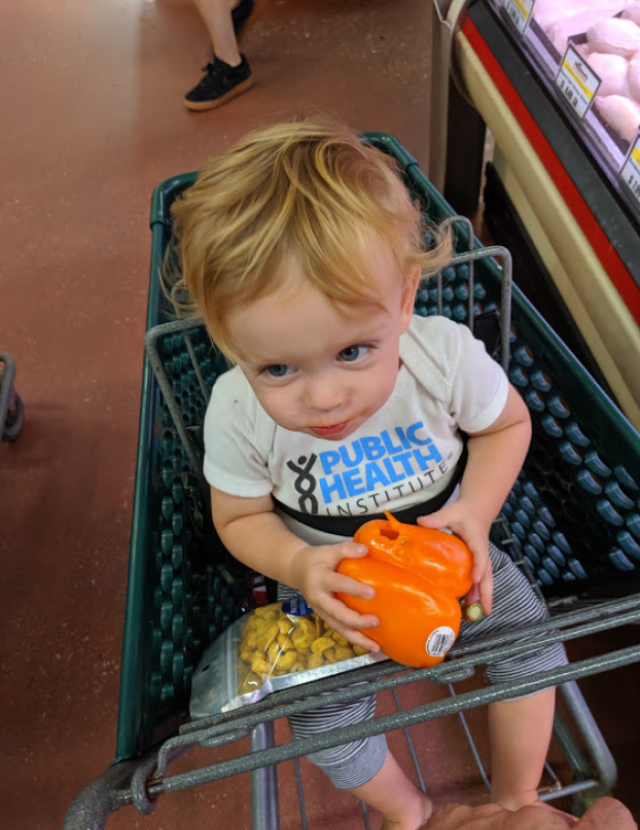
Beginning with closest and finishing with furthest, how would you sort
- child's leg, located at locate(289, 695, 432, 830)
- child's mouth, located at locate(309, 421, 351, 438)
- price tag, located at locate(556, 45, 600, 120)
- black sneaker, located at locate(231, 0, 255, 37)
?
child's mouth, located at locate(309, 421, 351, 438)
child's leg, located at locate(289, 695, 432, 830)
price tag, located at locate(556, 45, 600, 120)
black sneaker, located at locate(231, 0, 255, 37)

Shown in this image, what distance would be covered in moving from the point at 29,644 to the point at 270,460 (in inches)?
34.8

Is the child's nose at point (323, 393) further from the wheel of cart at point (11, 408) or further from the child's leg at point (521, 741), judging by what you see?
the wheel of cart at point (11, 408)

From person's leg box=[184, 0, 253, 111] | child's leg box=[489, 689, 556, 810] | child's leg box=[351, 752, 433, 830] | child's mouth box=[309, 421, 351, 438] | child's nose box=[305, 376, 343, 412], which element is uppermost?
child's nose box=[305, 376, 343, 412]

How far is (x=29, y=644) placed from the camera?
142 centimetres

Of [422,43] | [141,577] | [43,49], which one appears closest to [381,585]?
[141,577]

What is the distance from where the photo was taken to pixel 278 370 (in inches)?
25.6

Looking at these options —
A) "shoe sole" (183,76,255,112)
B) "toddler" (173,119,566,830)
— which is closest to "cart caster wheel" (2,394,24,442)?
"toddler" (173,119,566,830)

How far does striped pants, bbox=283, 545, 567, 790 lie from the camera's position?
2.80 feet

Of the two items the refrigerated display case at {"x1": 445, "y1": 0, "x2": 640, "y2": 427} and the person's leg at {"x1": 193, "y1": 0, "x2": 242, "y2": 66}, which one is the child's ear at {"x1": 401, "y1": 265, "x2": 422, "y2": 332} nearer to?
the refrigerated display case at {"x1": 445, "y1": 0, "x2": 640, "y2": 427}

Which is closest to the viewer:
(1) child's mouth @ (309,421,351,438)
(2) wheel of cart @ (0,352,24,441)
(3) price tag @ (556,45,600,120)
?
(1) child's mouth @ (309,421,351,438)

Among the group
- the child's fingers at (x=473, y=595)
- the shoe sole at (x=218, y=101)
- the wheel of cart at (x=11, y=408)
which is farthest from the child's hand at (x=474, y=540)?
the shoe sole at (x=218, y=101)

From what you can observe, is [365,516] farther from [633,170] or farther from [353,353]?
[633,170]

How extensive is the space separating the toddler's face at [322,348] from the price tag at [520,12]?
0.79 m

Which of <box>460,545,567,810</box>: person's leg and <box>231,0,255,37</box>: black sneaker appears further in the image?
<box>231,0,255,37</box>: black sneaker
